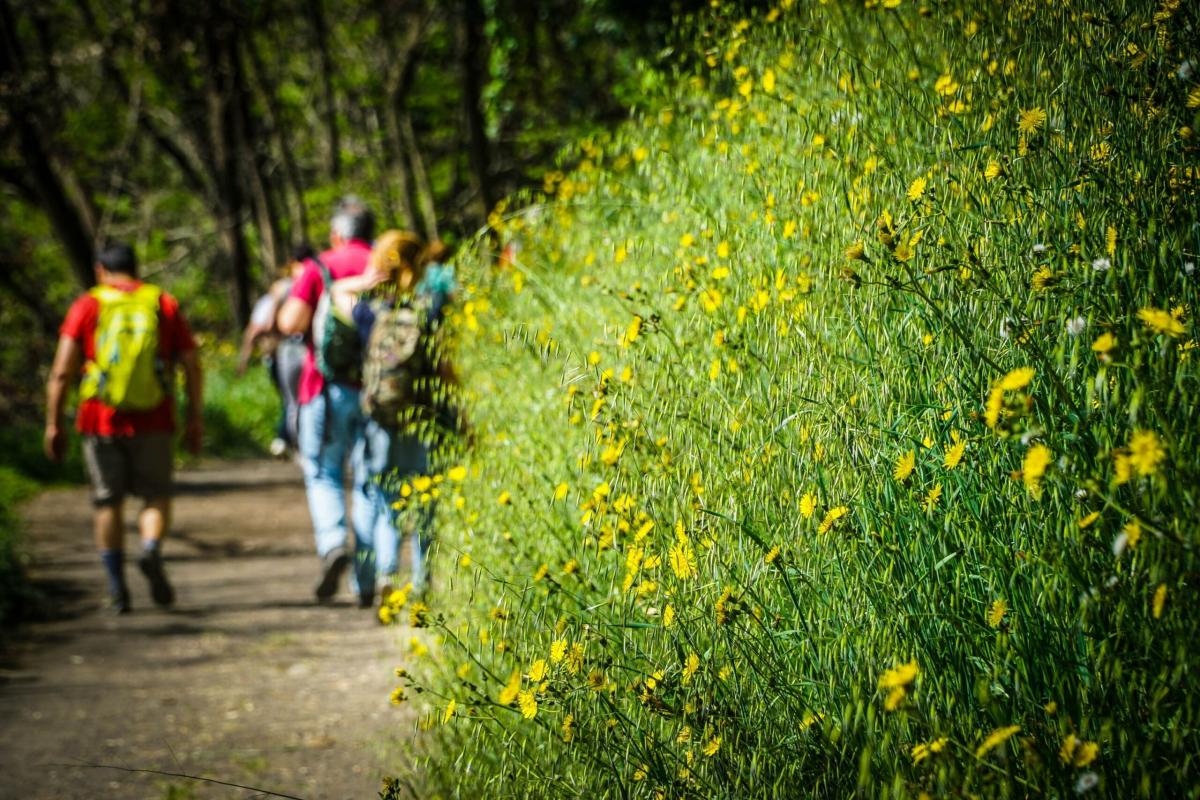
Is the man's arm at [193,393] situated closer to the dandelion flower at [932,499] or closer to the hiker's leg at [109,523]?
the hiker's leg at [109,523]

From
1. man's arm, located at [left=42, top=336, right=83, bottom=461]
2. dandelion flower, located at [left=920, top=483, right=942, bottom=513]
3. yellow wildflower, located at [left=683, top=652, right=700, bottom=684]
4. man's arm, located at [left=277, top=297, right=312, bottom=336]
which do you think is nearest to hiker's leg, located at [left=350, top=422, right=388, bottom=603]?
man's arm, located at [left=277, top=297, right=312, bottom=336]

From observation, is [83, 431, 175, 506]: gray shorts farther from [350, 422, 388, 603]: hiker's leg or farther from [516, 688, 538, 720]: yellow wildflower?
[516, 688, 538, 720]: yellow wildflower

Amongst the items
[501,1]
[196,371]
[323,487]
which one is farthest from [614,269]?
[501,1]

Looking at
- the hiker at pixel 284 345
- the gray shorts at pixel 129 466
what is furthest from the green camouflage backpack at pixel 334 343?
the hiker at pixel 284 345

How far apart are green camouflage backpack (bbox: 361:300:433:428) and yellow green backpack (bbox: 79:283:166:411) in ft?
4.71

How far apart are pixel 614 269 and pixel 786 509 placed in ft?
5.49

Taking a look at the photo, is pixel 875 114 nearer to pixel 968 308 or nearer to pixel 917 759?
pixel 968 308

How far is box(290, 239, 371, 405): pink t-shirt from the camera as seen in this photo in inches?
234

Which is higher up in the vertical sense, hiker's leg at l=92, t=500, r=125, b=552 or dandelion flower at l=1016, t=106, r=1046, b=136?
dandelion flower at l=1016, t=106, r=1046, b=136

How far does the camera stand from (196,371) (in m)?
6.36

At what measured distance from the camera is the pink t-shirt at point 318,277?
5.95 m

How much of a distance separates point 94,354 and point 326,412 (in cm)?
130

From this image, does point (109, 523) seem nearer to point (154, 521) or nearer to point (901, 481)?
point (154, 521)

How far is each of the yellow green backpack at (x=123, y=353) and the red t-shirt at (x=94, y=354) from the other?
46mm
